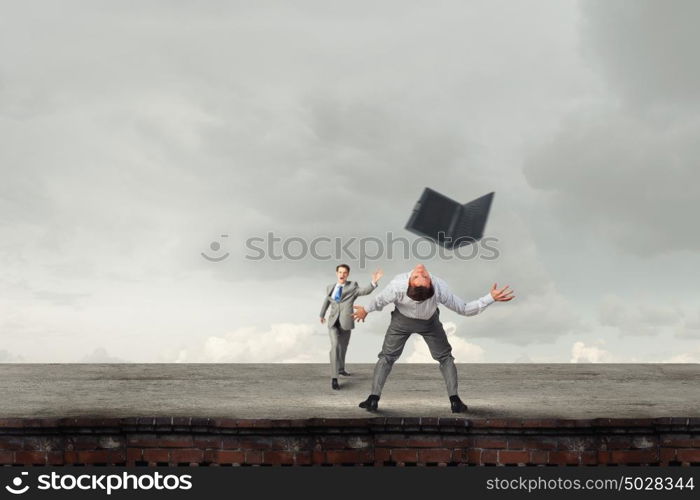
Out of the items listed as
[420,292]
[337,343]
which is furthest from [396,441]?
[337,343]

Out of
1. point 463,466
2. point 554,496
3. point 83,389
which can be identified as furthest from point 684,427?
point 83,389

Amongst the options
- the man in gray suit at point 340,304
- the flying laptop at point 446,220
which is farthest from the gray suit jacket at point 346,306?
the flying laptop at point 446,220

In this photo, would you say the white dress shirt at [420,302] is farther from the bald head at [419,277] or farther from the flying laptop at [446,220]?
the flying laptop at [446,220]

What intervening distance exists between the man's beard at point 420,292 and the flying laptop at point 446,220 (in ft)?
3.21

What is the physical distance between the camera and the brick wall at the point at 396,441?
26.3 feet

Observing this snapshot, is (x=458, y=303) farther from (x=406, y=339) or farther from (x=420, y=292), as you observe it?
(x=406, y=339)

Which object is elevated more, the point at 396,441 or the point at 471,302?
the point at 471,302

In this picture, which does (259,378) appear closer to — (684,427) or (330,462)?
(330,462)

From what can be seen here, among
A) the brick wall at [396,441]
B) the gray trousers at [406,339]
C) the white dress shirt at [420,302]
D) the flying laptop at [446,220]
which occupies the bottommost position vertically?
the brick wall at [396,441]

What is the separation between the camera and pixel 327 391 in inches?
466

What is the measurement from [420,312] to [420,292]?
26 centimetres

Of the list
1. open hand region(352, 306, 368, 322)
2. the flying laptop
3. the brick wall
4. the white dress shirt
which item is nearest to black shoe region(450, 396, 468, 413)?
the white dress shirt

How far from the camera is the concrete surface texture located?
9984 millimetres

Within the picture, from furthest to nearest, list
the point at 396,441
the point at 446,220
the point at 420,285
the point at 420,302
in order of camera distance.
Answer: the point at 446,220 → the point at 420,302 → the point at 420,285 → the point at 396,441
